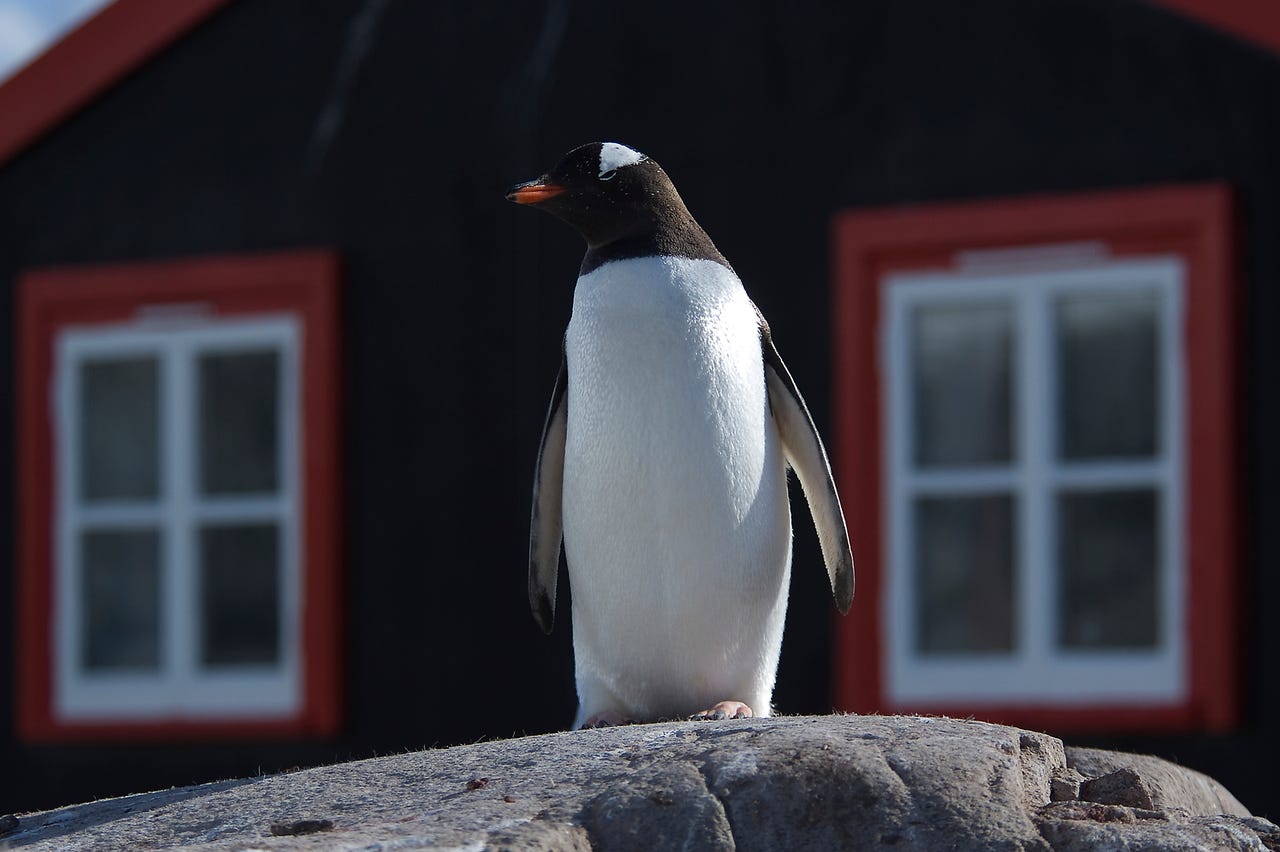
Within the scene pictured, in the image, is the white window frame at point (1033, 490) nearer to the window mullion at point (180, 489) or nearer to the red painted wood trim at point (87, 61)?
the window mullion at point (180, 489)

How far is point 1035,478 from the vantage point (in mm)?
7656

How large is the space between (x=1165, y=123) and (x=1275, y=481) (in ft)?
4.53

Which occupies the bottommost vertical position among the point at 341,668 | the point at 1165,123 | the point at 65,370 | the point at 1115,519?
the point at 341,668

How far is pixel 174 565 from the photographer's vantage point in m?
8.96

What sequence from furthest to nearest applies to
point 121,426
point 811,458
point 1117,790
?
point 121,426 → point 811,458 → point 1117,790

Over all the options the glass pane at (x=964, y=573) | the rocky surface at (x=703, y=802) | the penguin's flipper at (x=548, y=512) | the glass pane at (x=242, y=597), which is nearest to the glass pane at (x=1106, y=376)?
the glass pane at (x=964, y=573)

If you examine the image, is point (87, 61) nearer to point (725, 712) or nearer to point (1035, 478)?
point (1035, 478)

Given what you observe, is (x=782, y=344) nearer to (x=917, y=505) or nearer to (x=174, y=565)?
(x=917, y=505)

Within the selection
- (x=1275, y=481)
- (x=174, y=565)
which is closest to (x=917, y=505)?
(x=1275, y=481)

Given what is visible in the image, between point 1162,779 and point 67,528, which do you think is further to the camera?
point 67,528

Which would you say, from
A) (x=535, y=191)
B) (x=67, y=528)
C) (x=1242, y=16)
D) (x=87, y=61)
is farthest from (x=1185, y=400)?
(x=87, y=61)

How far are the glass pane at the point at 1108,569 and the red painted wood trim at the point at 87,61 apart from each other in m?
4.45

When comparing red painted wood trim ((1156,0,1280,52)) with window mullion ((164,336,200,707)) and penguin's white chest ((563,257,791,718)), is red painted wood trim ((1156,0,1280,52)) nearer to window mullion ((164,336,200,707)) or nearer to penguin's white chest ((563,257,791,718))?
penguin's white chest ((563,257,791,718))

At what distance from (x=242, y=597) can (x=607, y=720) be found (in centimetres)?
458
